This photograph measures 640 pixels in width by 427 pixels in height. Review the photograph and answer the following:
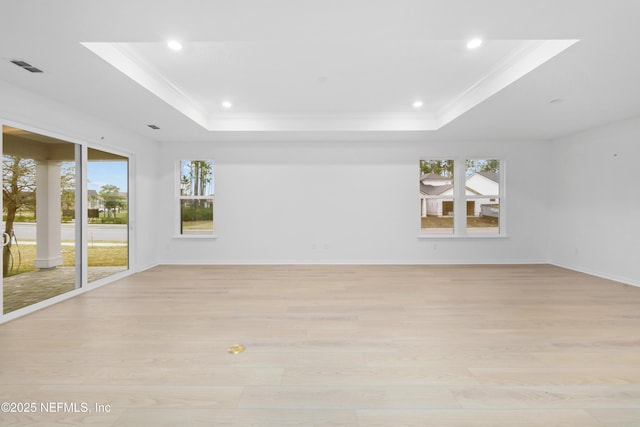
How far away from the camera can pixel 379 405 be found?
1.73 m

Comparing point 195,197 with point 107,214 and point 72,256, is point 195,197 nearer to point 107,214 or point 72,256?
point 107,214

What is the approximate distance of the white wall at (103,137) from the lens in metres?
3.13

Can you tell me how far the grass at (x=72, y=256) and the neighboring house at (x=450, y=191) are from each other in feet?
18.8

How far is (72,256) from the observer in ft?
13.1

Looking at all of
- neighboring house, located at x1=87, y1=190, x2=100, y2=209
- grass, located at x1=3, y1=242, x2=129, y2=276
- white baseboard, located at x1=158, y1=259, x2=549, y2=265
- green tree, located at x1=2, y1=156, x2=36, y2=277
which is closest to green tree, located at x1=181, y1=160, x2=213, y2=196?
white baseboard, located at x1=158, y1=259, x2=549, y2=265

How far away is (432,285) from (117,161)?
548cm

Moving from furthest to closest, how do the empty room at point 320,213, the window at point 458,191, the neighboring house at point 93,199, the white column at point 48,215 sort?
1. the window at point 458,191
2. the neighboring house at point 93,199
3. the white column at point 48,215
4. the empty room at point 320,213

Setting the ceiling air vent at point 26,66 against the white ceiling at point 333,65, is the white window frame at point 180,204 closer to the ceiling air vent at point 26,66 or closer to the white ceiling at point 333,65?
the white ceiling at point 333,65

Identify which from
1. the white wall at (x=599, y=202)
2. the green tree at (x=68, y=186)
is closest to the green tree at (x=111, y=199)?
the green tree at (x=68, y=186)

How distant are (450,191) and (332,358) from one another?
491cm

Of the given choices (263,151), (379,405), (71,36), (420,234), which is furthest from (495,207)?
(71,36)

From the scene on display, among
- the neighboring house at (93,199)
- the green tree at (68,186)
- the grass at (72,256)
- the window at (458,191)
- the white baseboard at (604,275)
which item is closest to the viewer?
the grass at (72,256)

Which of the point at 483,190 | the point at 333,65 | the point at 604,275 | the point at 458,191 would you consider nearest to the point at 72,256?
the point at 333,65

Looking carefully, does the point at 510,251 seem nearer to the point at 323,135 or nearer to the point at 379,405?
the point at 323,135
